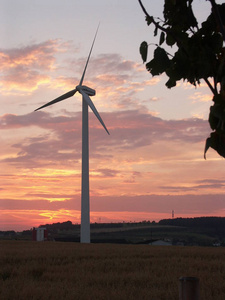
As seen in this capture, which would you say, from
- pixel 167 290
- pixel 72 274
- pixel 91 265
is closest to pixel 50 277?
pixel 72 274

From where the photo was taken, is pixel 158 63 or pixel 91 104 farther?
pixel 91 104

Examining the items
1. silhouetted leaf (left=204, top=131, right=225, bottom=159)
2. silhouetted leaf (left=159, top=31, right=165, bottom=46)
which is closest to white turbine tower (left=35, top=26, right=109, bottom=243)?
silhouetted leaf (left=159, top=31, right=165, bottom=46)

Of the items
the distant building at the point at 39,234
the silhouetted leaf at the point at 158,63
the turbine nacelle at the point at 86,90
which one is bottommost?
the distant building at the point at 39,234

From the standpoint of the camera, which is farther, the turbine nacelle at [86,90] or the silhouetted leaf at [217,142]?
the turbine nacelle at [86,90]

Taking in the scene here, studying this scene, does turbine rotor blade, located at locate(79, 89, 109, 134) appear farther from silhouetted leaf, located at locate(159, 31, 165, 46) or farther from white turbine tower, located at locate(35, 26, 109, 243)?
silhouetted leaf, located at locate(159, 31, 165, 46)

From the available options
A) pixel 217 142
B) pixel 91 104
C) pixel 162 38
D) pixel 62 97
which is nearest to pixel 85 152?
pixel 91 104

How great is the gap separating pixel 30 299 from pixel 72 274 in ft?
24.2

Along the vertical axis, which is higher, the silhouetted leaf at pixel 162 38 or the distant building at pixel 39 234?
the silhouetted leaf at pixel 162 38

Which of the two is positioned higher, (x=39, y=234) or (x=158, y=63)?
(x=158, y=63)

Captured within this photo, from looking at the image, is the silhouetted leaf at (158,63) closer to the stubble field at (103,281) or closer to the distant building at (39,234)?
the stubble field at (103,281)

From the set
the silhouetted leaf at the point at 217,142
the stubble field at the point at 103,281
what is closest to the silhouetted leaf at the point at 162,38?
the silhouetted leaf at the point at 217,142

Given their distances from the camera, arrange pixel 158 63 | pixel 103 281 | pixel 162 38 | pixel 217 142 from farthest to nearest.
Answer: pixel 103 281 < pixel 162 38 < pixel 158 63 < pixel 217 142

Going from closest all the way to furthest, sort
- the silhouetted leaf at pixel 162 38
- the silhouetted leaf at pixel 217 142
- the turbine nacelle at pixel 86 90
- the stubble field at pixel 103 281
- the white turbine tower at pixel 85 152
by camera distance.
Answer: the silhouetted leaf at pixel 217 142 → the silhouetted leaf at pixel 162 38 → the stubble field at pixel 103 281 → the white turbine tower at pixel 85 152 → the turbine nacelle at pixel 86 90

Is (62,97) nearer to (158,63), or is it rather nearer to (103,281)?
(103,281)
